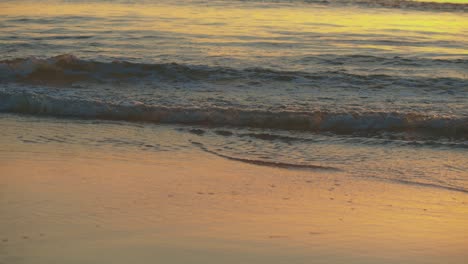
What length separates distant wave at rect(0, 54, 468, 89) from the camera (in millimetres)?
10633

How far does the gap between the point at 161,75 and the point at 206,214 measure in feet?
20.9

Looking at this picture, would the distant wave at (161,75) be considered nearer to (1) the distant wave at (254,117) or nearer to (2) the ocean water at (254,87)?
(2) the ocean water at (254,87)

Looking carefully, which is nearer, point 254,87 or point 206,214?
point 206,214

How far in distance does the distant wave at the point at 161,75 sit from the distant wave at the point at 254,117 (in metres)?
1.85

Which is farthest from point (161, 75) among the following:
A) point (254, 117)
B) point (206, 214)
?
point (206, 214)

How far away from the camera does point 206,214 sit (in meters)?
4.74

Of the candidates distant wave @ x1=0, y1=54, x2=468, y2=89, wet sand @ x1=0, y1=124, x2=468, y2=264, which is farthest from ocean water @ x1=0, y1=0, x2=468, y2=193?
wet sand @ x1=0, y1=124, x2=468, y2=264

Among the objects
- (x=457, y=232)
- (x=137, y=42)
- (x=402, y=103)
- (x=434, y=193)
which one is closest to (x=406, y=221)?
(x=457, y=232)

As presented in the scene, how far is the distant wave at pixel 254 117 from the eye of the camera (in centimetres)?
803

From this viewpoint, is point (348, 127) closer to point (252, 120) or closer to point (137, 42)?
point (252, 120)

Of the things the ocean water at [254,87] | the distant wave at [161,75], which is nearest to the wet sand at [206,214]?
the ocean water at [254,87]

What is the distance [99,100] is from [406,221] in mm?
5133

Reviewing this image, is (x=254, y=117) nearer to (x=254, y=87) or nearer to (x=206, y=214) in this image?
(x=254, y=87)

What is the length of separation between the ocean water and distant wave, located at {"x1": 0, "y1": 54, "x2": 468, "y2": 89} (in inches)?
0.7
